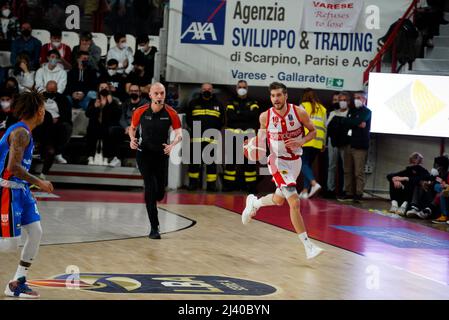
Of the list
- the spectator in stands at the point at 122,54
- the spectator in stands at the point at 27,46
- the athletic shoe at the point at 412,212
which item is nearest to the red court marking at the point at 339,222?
the athletic shoe at the point at 412,212

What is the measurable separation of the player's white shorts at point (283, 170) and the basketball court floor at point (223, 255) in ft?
2.77

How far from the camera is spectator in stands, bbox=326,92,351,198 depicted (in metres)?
16.7

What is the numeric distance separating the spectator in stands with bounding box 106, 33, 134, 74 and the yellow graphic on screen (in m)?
5.37

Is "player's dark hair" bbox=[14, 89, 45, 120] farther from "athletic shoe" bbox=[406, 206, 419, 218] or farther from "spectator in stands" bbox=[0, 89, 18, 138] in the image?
"athletic shoe" bbox=[406, 206, 419, 218]

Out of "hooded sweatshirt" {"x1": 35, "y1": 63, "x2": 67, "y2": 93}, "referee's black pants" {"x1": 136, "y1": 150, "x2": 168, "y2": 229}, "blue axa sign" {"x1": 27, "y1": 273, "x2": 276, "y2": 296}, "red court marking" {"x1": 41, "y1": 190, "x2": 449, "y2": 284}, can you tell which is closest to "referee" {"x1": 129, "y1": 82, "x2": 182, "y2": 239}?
"referee's black pants" {"x1": 136, "y1": 150, "x2": 168, "y2": 229}

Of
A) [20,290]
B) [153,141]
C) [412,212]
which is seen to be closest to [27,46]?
[153,141]

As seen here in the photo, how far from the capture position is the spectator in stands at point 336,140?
16.7 metres

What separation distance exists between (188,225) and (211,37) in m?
6.55

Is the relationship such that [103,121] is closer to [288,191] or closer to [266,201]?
[266,201]

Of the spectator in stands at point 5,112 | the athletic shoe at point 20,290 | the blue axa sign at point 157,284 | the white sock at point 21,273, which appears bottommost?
the blue axa sign at point 157,284

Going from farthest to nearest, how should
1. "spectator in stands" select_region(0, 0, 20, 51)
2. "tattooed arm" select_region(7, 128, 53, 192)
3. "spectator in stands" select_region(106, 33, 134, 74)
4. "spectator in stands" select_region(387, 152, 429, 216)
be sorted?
1. "spectator in stands" select_region(0, 0, 20, 51)
2. "spectator in stands" select_region(106, 33, 134, 74)
3. "spectator in stands" select_region(387, 152, 429, 216)
4. "tattooed arm" select_region(7, 128, 53, 192)

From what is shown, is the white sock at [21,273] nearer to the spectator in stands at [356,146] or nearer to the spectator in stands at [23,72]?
the spectator in stands at [356,146]

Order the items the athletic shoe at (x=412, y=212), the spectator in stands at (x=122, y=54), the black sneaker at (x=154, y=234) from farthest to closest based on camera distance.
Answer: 1. the spectator in stands at (x=122, y=54)
2. the athletic shoe at (x=412, y=212)
3. the black sneaker at (x=154, y=234)
